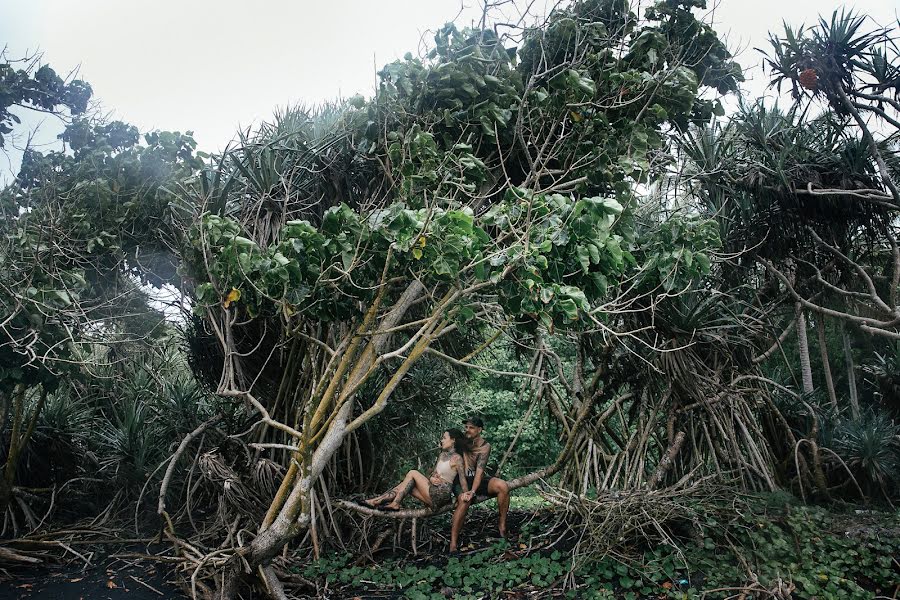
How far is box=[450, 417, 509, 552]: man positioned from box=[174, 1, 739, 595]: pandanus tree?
37cm

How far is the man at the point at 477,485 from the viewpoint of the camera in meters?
4.77

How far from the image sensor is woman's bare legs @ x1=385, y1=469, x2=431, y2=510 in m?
4.83

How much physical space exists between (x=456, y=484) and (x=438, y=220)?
252 centimetres

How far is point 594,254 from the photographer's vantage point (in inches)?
132

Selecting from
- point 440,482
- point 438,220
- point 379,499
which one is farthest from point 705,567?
point 438,220

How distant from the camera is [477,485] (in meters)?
4.80

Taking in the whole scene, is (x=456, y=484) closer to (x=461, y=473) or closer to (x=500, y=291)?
(x=461, y=473)

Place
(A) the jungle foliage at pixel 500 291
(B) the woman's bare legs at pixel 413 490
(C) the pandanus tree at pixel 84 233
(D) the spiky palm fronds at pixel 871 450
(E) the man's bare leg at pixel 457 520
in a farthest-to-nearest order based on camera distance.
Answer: (D) the spiky palm fronds at pixel 871 450 → (B) the woman's bare legs at pixel 413 490 → (E) the man's bare leg at pixel 457 520 → (C) the pandanus tree at pixel 84 233 → (A) the jungle foliage at pixel 500 291

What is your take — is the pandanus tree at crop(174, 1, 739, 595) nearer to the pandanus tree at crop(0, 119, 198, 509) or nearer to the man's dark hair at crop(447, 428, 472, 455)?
the man's dark hair at crop(447, 428, 472, 455)

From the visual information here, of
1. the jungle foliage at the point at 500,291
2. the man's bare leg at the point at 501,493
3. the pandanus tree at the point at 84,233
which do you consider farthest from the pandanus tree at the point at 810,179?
the pandanus tree at the point at 84,233

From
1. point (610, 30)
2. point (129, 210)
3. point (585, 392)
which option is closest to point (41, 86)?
point (129, 210)

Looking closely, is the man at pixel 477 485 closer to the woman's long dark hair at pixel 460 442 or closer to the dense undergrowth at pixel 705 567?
the woman's long dark hair at pixel 460 442

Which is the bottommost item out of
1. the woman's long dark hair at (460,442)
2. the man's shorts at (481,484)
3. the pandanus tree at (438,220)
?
the man's shorts at (481,484)

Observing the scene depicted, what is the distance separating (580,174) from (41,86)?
4.41m
